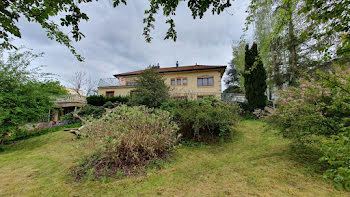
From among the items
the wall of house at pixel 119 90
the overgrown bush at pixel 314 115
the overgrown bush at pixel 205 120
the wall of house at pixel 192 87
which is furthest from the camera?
the wall of house at pixel 119 90

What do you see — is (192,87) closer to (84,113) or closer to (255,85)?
(255,85)

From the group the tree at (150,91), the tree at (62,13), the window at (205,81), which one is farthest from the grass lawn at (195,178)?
the window at (205,81)

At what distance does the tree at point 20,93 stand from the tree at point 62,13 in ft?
19.7

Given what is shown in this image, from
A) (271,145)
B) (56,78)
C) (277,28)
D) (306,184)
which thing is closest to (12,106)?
(56,78)

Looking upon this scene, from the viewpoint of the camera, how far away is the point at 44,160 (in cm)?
456

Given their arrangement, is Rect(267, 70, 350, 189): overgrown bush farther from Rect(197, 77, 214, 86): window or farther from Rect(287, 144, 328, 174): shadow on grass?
Rect(197, 77, 214, 86): window

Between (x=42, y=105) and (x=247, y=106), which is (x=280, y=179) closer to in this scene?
(x=42, y=105)

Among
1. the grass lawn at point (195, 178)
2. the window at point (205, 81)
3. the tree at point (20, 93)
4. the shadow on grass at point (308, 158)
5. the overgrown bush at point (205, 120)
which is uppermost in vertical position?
the window at point (205, 81)

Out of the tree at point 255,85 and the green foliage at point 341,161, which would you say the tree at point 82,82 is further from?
the green foliage at point 341,161

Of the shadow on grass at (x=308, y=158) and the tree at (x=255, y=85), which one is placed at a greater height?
the tree at (x=255, y=85)

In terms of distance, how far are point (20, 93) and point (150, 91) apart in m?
7.41

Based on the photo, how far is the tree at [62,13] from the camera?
5.56ft

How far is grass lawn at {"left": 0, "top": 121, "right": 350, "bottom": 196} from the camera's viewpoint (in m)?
2.66

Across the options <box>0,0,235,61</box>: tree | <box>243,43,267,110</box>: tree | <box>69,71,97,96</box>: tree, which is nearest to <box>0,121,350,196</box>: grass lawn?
<box>0,0,235,61</box>: tree
